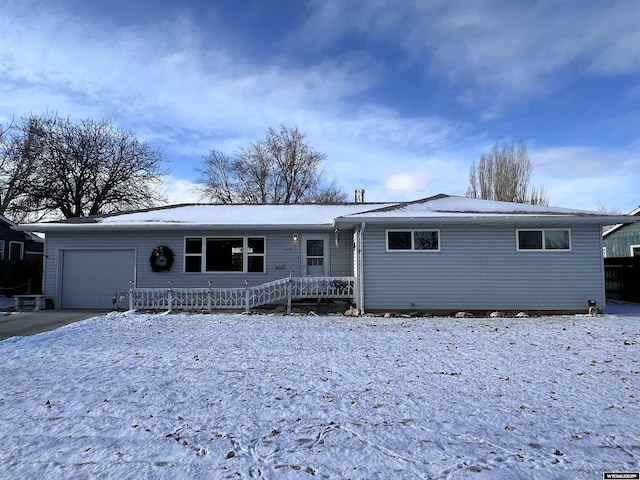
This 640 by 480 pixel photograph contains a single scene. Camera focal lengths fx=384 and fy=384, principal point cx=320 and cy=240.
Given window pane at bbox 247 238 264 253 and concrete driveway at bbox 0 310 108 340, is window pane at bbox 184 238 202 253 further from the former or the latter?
concrete driveway at bbox 0 310 108 340

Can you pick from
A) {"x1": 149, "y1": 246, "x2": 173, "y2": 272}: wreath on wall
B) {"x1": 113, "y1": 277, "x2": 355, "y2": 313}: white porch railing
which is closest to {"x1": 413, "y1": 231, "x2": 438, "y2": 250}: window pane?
{"x1": 113, "y1": 277, "x2": 355, "y2": 313}: white porch railing

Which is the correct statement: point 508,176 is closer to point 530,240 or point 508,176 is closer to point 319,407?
point 530,240

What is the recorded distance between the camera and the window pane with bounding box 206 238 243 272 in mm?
12914

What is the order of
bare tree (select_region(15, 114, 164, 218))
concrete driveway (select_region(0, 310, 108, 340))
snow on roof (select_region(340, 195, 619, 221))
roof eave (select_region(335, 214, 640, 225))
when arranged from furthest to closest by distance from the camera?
bare tree (select_region(15, 114, 164, 218)), snow on roof (select_region(340, 195, 619, 221)), roof eave (select_region(335, 214, 640, 225)), concrete driveway (select_region(0, 310, 108, 340))

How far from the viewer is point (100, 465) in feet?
9.29

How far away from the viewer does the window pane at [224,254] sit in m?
12.9

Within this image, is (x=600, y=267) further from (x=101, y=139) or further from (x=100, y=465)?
(x=101, y=139)

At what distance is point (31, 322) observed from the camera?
9.53m

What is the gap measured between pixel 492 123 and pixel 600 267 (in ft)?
25.2

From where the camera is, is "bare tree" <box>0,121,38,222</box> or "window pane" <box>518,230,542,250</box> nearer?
"window pane" <box>518,230,542,250</box>

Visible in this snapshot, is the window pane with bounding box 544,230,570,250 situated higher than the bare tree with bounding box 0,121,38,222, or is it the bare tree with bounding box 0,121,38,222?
the bare tree with bounding box 0,121,38,222

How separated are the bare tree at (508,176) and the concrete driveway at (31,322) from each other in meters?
28.3

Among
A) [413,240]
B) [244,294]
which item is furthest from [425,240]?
[244,294]

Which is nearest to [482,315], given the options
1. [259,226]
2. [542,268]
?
[542,268]
